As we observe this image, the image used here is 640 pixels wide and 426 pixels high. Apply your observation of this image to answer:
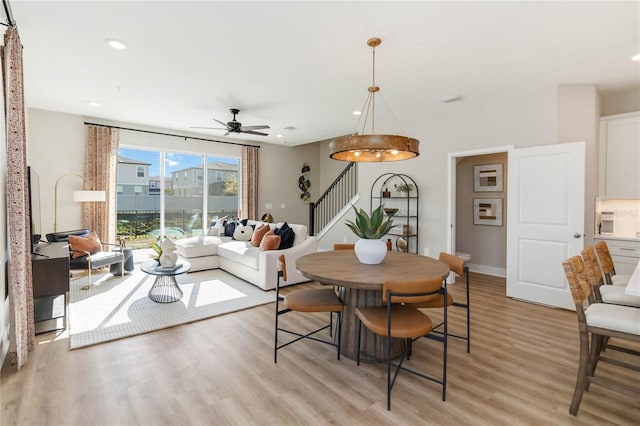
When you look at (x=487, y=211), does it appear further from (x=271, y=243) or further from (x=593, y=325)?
(x=593, y=325)

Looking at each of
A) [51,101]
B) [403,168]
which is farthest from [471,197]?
[51,101]

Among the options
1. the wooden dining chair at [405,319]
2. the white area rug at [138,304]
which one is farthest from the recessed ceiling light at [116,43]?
the wooden dining chair at [405,319]

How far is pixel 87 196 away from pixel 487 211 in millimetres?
6801

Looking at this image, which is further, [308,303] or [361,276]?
[308,303]

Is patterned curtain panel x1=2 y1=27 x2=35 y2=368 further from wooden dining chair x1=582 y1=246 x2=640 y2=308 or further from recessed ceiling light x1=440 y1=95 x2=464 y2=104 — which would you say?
recessed ceiling light x1=440 y1=95 x2=464 y2=104

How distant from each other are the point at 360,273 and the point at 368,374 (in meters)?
0.77

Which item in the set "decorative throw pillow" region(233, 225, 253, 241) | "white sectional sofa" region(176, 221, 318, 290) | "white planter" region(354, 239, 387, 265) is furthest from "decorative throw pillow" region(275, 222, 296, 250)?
"white planter" region(354, 239, 387, 265)

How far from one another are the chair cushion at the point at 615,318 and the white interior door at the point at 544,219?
215 centimetres

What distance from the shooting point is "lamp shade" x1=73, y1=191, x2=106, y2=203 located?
519 cm

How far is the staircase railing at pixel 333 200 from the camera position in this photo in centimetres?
788

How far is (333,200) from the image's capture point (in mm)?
8367

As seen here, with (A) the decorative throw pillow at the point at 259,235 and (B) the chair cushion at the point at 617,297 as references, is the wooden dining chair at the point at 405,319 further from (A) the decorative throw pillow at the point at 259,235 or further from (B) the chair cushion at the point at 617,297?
(A) the decorative throw pillow at the point at 259,235

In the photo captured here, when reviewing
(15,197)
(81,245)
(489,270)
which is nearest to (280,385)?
(15,197)

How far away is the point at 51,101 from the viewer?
16.0 feet
